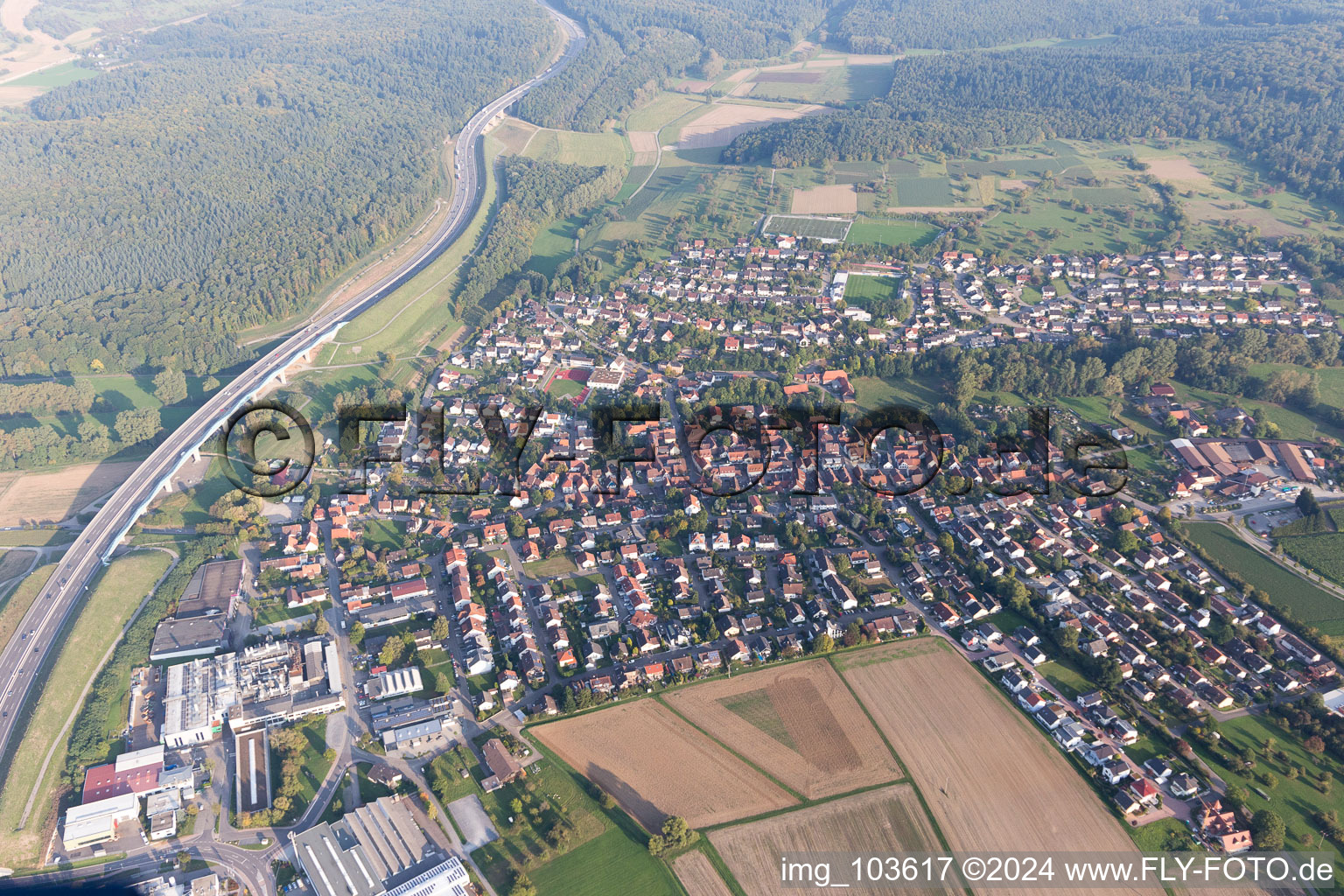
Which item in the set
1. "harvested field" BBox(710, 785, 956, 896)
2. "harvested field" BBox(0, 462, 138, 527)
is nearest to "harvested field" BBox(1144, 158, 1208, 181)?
"harvested field" BBox(710, 785, 956, 896)

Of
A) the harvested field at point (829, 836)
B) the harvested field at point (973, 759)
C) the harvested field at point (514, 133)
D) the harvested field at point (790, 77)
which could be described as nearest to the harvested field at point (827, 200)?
the harvested field at point (514, 133)

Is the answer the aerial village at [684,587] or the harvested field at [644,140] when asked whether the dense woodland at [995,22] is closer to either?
the harvested field at [644,140]

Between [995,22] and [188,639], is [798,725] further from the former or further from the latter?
[995,22]

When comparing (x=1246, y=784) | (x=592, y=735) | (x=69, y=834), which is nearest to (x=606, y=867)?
(x=592, y=735)

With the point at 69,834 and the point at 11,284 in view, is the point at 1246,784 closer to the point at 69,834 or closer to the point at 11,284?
the point at 69,834

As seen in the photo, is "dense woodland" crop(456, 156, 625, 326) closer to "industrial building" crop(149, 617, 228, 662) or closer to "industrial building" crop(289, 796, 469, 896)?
"industrial building" crop(149, 617, 228, 662)

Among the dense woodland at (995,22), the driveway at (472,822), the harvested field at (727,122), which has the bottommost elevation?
the driveway at (472,822)
